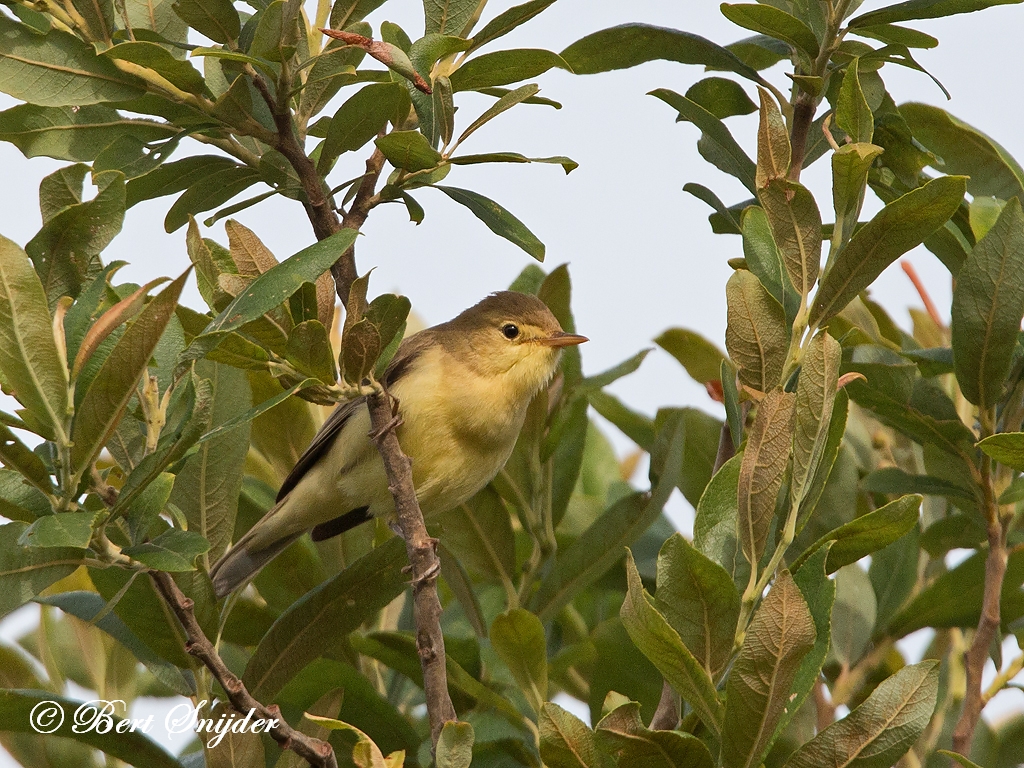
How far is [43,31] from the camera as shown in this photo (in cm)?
244

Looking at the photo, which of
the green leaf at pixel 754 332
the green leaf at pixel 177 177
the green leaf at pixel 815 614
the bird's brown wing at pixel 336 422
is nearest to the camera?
the green leaf at pixel 815 614

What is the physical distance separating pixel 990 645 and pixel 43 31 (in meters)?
2.61

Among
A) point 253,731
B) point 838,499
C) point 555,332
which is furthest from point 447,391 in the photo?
point 253,731

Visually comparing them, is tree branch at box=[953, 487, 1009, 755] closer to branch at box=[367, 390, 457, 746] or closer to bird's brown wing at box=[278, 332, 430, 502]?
branch at box=[367, 390, 457, 746]

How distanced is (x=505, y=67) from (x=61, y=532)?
1377 millimetres

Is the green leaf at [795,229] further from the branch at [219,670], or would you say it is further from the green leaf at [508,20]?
the branch at [219,670]

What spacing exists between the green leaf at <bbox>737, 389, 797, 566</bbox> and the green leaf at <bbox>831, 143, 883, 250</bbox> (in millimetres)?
490

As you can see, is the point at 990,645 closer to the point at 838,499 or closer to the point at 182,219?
the point at 838,499

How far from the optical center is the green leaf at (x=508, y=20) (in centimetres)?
247

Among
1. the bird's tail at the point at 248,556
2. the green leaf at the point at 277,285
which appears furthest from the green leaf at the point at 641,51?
the bird's tail at the point at 248,556

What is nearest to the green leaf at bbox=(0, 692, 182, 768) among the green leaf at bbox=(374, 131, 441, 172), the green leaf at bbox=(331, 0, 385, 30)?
the green leaf at bbox=(374, 131, 441, 172)

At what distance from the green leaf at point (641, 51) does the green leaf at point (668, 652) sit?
1426 millimetres

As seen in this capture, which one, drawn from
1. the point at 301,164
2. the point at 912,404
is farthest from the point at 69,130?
the point at 912,404

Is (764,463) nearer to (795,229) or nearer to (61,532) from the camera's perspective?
(795,229)
